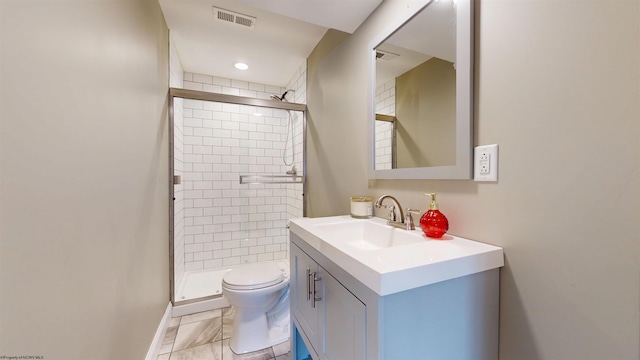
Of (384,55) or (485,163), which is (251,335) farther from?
(384,55)

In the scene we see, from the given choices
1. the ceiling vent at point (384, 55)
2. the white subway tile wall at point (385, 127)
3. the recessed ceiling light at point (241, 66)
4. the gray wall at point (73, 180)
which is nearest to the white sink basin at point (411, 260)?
the white subway tile wall at point (385, 127)

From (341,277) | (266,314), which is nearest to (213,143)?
(266,314)

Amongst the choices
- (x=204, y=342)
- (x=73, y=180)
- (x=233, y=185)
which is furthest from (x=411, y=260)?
(x=233, y=185)

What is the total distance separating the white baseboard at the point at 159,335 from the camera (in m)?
1.41

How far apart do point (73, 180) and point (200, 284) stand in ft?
6.95

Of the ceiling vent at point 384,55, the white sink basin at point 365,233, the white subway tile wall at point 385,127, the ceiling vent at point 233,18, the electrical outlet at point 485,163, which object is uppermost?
the ceiling vent at point 233,18

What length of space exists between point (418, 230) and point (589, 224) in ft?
1.73

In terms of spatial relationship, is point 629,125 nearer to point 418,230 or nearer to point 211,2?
point 418,230

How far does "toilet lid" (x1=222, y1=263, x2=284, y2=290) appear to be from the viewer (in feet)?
5.14

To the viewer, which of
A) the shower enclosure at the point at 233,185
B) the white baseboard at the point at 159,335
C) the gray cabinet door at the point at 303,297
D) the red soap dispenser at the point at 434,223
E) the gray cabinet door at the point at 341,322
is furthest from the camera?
the shower enclosure at the point at 233,185

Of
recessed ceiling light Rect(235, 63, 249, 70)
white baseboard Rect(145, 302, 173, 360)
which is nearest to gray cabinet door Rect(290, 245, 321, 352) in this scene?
white baseboard Rect(145, 302, 173, 360)

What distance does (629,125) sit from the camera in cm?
52

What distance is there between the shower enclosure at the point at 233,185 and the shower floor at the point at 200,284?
1 cm

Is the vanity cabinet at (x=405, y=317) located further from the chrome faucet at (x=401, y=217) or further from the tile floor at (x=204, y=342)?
the tile floor at (x=204, y=342)
